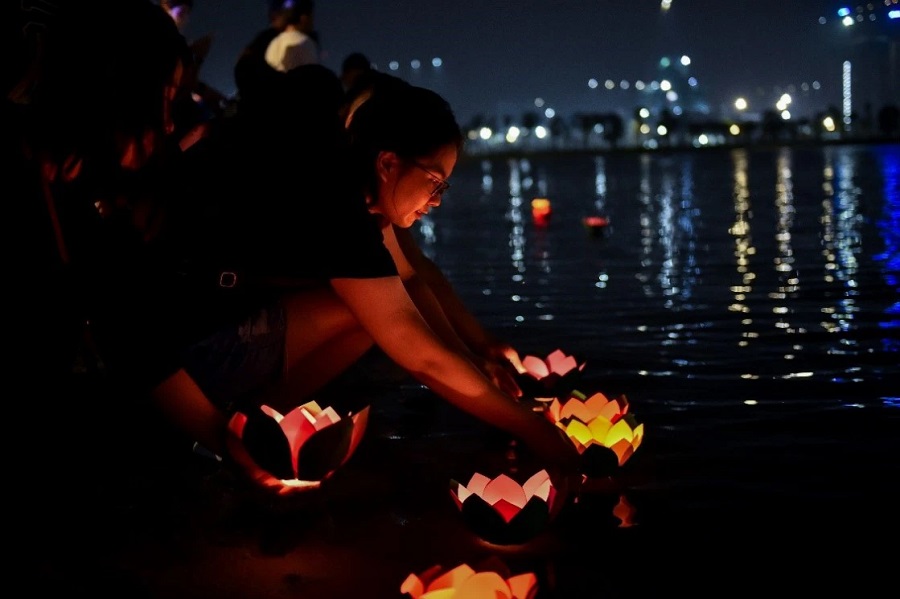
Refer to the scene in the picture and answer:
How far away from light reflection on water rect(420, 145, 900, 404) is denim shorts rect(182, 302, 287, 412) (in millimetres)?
1748

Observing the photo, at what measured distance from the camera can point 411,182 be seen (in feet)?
10.0

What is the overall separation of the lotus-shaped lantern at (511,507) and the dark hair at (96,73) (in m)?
1.42

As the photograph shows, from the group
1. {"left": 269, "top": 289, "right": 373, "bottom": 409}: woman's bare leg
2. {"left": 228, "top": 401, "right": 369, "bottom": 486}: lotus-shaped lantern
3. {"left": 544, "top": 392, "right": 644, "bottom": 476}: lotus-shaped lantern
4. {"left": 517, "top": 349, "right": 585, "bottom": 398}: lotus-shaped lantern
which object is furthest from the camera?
{"left": 517, "top": 349, "right": 585, "bottom": 398}: lotus-shaped lantern

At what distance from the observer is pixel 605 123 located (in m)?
107

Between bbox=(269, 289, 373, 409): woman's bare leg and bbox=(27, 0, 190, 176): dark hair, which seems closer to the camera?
bbox=(27, 0, 190, 176): dark hair

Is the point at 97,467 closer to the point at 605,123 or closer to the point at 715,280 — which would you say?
the point at 715,280

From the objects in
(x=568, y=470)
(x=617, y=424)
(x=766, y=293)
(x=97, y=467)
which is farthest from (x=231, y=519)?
(x=766, y=293)

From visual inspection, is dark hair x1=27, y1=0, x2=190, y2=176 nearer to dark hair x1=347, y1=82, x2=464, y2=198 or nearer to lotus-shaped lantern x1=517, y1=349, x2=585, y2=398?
dark hair x1=347, y1=82, x2=464, y2=198

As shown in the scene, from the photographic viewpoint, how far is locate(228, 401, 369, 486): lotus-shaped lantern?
2.94 metres

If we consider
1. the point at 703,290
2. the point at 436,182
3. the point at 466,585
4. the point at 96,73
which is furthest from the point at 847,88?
the point at 466,585

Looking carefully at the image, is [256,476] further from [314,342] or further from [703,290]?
[703,290]

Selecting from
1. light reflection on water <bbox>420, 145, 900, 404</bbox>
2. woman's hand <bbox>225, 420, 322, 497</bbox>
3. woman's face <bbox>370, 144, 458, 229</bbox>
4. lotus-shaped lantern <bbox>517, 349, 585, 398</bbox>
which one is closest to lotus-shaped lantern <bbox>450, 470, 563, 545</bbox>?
woman's hand <bbox>225, 420, 322, 497</bbox>

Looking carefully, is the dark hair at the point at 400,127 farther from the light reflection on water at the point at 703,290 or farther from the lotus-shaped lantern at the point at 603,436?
the light reflection on water at the point at 703,290

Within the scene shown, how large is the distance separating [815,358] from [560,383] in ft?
4.68
